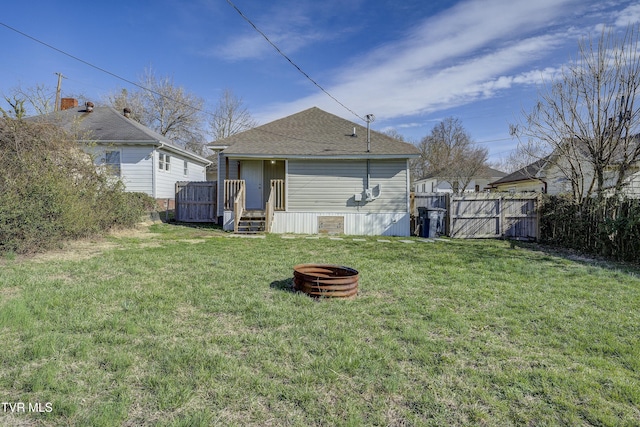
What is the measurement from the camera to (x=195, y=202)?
1348cm

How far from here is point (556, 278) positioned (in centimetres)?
580

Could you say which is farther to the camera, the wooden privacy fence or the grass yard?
the wooden privacy fence

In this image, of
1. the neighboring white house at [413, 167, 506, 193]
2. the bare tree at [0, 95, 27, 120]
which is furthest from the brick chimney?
the neighboring white house at [413, 167, 506, 193]

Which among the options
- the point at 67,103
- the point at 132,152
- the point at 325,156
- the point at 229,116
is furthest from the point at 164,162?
the point at 229,116

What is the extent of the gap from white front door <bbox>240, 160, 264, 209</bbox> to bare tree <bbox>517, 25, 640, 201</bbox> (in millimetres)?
9527

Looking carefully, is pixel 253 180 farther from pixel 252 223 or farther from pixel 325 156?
pixel 325 156

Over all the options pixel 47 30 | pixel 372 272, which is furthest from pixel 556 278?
pixel 47 30

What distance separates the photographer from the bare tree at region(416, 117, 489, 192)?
107 ft

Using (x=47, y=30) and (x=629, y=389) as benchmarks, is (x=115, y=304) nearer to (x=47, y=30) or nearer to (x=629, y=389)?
(x=629, y=389)

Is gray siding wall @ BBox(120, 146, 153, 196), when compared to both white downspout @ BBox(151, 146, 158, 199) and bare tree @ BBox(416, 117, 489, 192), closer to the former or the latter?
white downspout @ BBox(151, 146, 158, 199)

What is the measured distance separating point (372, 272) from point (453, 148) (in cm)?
3372

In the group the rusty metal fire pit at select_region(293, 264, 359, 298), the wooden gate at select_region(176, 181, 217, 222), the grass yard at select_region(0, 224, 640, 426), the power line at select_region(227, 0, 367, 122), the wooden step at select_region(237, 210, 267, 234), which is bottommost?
the grass yard at select_region(0, 224, 640, 426)

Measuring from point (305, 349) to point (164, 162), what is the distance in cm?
1542

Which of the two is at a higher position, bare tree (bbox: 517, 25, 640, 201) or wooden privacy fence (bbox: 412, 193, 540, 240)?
bare tree (bbox: 517, 25, 640, 201)
